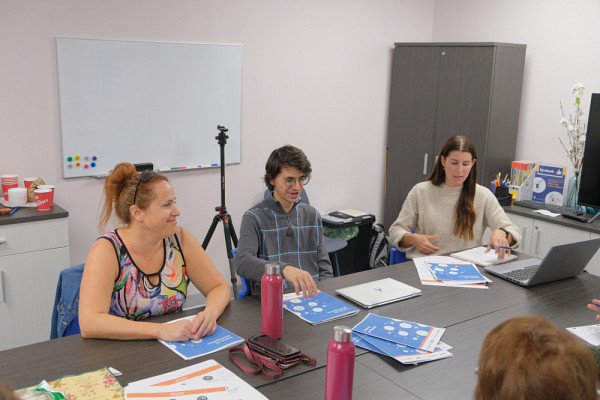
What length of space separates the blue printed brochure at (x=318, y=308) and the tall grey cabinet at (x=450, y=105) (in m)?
2.42

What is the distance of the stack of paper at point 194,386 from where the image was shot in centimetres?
147

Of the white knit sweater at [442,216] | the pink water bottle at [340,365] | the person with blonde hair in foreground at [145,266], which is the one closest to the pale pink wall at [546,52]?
the white knit sweater at [442,216]

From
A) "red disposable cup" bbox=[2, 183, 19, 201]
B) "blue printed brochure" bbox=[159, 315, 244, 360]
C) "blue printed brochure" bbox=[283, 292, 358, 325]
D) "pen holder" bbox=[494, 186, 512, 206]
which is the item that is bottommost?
"blue printed brochure" bbox=[159, 315, 244, 360]

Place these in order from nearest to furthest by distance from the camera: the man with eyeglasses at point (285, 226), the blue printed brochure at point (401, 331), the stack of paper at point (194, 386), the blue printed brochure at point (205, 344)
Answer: the stack of paper at point (194, 386)
the blue printed brochure at point (205, 344)
the blue printed brochure at point (401, 331)
the man with eyeglasses at point (285, 226)

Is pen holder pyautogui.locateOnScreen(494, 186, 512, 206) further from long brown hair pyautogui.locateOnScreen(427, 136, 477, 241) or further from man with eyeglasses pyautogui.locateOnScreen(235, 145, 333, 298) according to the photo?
man with eyeglasses pyautogui.locateOnScreen(235, 145, 333, 298)

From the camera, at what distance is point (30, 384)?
1.51m

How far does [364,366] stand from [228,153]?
260cm

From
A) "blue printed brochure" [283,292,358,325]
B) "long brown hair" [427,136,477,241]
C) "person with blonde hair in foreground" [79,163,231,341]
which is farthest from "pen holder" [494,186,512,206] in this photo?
"person with blonde hair in foreground" [79,163,231,341]

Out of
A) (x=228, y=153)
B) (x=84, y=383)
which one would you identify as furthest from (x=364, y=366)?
(x=228, y=153)

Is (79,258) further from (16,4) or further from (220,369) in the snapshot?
(220,369)

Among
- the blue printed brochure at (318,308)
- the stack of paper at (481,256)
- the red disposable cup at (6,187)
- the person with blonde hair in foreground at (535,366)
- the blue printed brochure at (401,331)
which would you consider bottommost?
the blue printed brochure at (401,331)

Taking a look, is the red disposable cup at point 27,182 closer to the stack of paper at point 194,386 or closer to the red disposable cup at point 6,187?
the red disposable cup at point 6,187

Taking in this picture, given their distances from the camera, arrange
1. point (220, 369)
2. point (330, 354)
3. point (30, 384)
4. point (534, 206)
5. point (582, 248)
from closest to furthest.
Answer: point (330, 354) → point (30, 384) → point (220, 369) → point (582, 248) → point (534, 206)

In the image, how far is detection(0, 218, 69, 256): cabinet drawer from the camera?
298 cm
